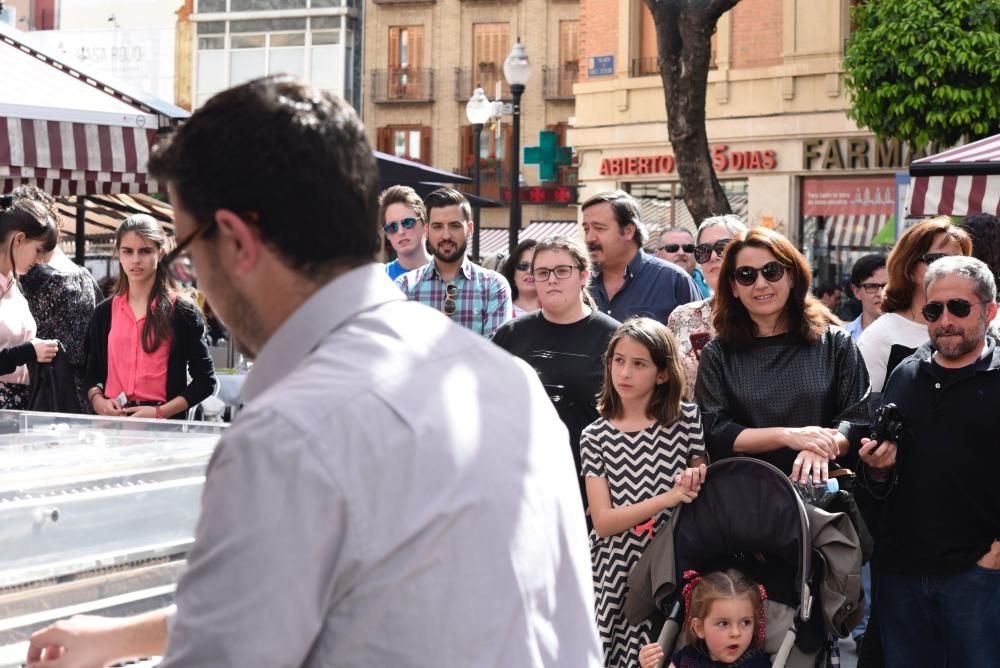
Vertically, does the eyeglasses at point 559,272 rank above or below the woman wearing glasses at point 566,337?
above

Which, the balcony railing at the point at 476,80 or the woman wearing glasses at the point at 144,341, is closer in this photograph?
the woman wearing glasses at the point at 144,341

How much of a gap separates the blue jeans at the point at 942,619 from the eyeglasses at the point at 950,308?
87 centimetres

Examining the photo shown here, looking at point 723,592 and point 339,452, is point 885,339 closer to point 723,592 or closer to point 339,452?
point 723,592

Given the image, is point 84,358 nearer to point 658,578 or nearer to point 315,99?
point 658,578

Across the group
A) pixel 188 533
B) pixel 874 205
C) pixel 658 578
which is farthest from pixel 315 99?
pixel 874 205

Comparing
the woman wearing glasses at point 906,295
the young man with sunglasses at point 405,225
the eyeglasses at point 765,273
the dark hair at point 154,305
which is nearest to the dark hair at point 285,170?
the eyeglasses at point 765,273

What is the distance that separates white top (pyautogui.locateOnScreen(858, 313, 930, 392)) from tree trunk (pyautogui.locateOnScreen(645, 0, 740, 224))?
33.7ft

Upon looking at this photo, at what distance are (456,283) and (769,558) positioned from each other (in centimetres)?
280

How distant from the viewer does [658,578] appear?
16.5 feet

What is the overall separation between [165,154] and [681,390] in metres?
3.91

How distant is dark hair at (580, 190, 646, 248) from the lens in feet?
22.6

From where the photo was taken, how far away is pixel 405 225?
26.0ft

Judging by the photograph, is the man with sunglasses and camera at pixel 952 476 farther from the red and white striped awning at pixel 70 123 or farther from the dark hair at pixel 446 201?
the red and white striped awning at pixel 70 123

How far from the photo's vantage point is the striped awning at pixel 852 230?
78.9 feet
